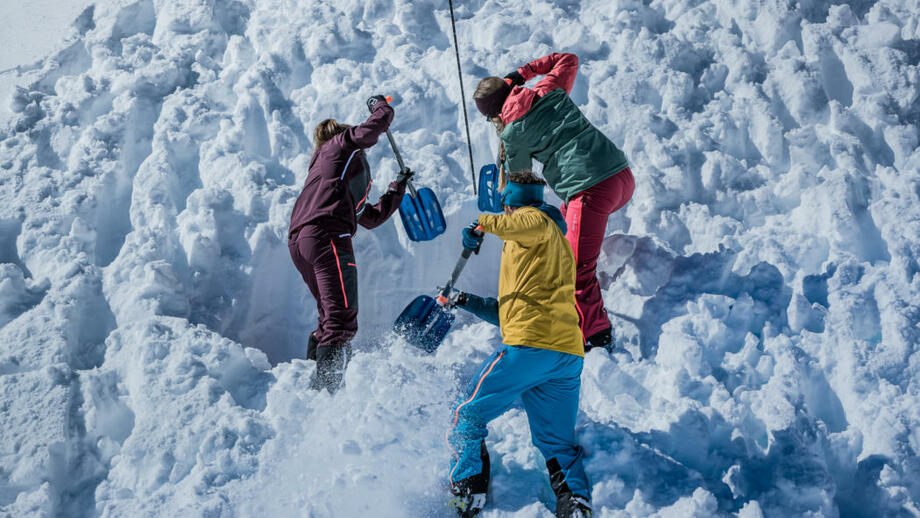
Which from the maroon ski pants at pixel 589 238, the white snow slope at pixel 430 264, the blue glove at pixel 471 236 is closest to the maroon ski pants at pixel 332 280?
the white snow slope at pixel 430 264

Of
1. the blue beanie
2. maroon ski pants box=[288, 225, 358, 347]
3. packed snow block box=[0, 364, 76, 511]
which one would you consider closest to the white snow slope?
packed snow block box=[0, 364, 76, 511]

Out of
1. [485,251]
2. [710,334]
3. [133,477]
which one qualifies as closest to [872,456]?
[710,334]

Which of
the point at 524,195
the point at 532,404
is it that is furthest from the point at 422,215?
the point at 532,404

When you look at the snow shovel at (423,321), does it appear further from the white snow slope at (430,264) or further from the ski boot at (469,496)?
the ski boot at (469,496)

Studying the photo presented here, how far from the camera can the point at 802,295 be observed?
12.4 ft

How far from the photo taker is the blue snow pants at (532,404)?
2.90 metres

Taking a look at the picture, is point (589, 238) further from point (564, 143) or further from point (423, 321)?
point (423, 321)

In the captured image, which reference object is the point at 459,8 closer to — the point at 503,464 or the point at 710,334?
the point at 710,334

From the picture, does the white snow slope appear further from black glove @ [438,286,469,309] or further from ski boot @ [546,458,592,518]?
black glove @ [438,286,469,309]

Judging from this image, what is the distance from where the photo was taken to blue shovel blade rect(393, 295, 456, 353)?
145 inches

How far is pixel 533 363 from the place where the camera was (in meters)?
2.89

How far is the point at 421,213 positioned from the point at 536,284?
162cm

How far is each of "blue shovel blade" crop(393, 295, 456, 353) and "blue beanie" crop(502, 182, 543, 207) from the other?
0.88 m

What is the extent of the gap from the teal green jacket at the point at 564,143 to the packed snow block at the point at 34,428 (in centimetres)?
285
